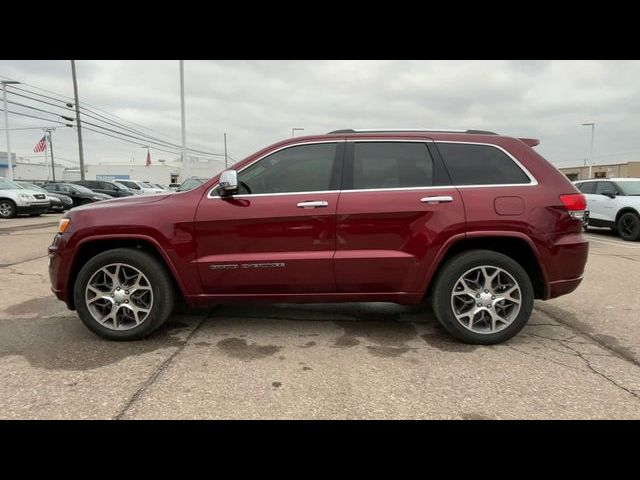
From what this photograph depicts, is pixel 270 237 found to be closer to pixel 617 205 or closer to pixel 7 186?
pixel 617 205

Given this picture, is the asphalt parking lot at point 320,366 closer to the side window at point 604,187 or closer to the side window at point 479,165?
the side window at point 479,165

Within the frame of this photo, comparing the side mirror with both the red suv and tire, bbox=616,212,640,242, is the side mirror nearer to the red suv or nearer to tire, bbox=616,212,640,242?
the red suv

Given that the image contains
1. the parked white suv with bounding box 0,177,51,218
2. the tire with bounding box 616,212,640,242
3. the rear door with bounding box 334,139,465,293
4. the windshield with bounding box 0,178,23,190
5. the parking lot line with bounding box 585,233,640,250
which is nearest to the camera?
the rear door with bounding box 334,139,465,293

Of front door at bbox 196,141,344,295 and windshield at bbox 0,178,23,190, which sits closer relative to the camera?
front door at bbox 196,141,344,295

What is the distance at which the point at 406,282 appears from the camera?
3625mm

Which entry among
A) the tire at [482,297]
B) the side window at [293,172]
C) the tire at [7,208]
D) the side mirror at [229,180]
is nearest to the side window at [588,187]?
the tire at [482,297]

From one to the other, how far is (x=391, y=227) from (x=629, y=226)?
1095 centimetres

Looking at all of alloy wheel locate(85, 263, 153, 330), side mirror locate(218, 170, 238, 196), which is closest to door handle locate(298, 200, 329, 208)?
side mirror locate(218, 170, 238, 196)

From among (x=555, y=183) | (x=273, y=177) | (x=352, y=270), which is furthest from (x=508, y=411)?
(x=273, y=177)

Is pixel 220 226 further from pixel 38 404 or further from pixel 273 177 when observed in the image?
pixel 38 404

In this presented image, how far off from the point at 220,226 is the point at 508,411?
8.30ft

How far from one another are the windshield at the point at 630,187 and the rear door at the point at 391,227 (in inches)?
427

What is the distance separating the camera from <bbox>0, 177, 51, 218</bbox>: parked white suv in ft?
52.0

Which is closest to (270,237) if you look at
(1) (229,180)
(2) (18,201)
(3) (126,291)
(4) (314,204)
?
(4) (314,204)
